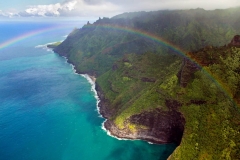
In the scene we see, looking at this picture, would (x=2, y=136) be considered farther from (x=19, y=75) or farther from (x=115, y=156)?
(x=19, y=75)

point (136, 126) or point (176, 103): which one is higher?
point (176, 103)

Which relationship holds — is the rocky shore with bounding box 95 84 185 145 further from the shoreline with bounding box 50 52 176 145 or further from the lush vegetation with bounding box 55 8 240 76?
the lush vegetation with bounding box 55 8 240 76

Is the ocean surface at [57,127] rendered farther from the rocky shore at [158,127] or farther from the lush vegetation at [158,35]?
the lush vegetation at [158,35]

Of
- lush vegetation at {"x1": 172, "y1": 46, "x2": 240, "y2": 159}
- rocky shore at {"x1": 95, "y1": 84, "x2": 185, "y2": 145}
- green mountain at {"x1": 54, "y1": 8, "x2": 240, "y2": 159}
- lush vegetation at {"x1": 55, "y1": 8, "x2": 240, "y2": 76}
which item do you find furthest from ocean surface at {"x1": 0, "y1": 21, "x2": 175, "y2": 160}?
lush vegetation at {"x1": 55, "y1": 8, "x2": 240, "y2": 76}

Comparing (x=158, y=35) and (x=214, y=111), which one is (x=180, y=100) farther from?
(x=158, y=35)

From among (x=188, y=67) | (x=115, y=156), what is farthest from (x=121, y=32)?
(x=115, y=156)

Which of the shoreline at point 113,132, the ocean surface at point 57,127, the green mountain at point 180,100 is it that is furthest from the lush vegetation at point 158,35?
the shoreline at point 113,132

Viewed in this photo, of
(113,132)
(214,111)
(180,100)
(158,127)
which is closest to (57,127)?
(113,132)

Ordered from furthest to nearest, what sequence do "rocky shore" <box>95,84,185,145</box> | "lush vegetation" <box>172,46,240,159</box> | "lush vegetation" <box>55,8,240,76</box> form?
"lush vegetation" <box>55,8,240,76</box> → "rocky shore" <box>95,84,185,145</box> → "lush vegetation" <box>172,46,240,159</box>

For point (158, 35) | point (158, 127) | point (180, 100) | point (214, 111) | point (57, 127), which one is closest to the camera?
point (214, 111)

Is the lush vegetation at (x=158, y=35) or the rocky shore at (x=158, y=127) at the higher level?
the lush vegetation at (x=158, y=35)

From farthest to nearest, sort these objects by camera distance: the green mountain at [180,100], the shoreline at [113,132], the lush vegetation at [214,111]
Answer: the shoreline at [113,132] → the green mountain at [180,100] → the lush vegetation at [214,111]
